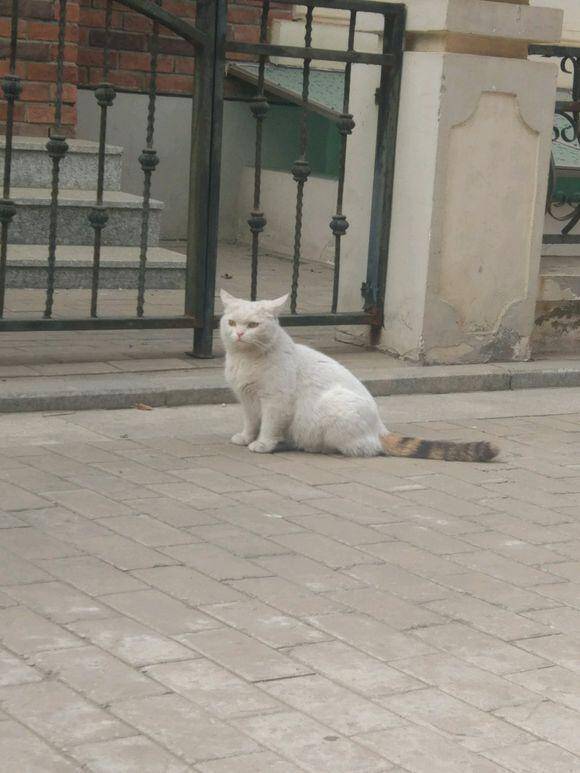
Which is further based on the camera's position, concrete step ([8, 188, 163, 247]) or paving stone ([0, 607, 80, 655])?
concrete step ([8, 188, 163, 247])

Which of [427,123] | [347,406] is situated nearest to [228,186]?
[427,123]

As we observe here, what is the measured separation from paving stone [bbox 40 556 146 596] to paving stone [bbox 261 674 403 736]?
835mm

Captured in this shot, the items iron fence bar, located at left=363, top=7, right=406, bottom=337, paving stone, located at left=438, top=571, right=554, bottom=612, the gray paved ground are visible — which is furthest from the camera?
iron fence bar, located at left=363, top=7, right=406, bottom=337

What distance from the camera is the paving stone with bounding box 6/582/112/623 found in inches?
165

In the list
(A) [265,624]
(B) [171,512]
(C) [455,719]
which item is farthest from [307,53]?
(C) [455,719]

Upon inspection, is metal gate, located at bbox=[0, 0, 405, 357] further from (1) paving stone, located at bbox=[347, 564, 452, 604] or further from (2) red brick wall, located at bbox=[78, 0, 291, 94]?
(2) red brick wall, located at bbox=[78, 0, 291, 94]

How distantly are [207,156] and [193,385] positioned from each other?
121 centimetres

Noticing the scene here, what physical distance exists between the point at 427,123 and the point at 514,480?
252 cm

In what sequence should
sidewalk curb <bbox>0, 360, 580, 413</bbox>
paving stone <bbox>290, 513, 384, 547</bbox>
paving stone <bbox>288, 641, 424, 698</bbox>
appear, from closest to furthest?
paving stone <bbox>288, 641, 424, 698</bbox> → paving stone <bbox>290, 513, 384, 547</bbox> → sidewalk curb <bbox>0, 360, 580, 413</bbox>

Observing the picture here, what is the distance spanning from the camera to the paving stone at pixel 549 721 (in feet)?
11.7

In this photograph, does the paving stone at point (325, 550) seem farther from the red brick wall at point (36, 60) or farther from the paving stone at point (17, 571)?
the red brick wall at point (36, 60)

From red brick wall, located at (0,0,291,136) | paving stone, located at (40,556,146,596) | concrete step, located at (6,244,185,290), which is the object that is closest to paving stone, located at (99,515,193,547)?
paving stone, located at (40,556,146,596)

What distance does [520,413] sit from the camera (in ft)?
24.6

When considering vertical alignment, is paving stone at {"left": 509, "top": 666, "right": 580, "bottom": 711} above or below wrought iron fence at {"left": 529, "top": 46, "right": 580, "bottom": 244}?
below
